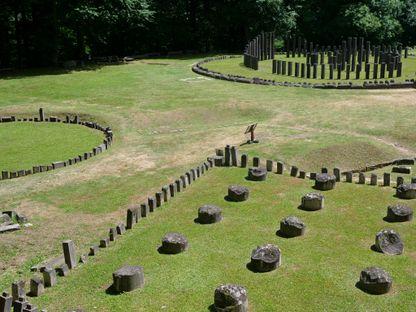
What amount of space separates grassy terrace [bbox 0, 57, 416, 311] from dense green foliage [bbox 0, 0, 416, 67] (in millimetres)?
6879

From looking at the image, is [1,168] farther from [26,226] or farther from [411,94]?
[411,94]

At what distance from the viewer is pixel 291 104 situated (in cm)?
2919

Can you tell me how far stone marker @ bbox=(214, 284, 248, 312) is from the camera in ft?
30.9

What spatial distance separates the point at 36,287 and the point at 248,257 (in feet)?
14.3

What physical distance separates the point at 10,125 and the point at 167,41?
30.6 metres

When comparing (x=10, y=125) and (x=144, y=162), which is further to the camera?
(x=10, y=125)

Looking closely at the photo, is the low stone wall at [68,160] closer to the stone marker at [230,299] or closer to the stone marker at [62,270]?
the stone marker at [62,270]

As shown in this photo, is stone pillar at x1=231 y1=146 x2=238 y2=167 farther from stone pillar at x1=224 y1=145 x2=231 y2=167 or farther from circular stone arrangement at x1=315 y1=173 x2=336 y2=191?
circular stone arrangement at x1=315 y1=173 x2=336 y2=191

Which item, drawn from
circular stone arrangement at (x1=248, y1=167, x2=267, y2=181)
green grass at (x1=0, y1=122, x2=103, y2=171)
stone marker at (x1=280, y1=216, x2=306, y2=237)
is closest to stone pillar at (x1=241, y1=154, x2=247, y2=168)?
circular stone arrangement at (x1=248, y1=167, x2=267, y2=181)

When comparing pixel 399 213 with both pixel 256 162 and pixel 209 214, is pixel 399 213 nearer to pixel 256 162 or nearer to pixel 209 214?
pixel 209 214

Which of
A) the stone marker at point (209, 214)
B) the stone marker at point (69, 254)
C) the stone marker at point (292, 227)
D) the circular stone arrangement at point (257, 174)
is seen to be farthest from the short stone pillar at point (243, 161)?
the stone marker at point (69, 254)

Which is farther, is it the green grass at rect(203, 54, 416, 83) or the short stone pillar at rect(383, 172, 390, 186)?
the green grass at rect(203, 54, 416, 83)

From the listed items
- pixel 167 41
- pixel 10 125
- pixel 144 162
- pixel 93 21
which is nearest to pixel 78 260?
pixel 144 162

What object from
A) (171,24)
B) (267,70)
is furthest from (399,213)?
(171,24)
